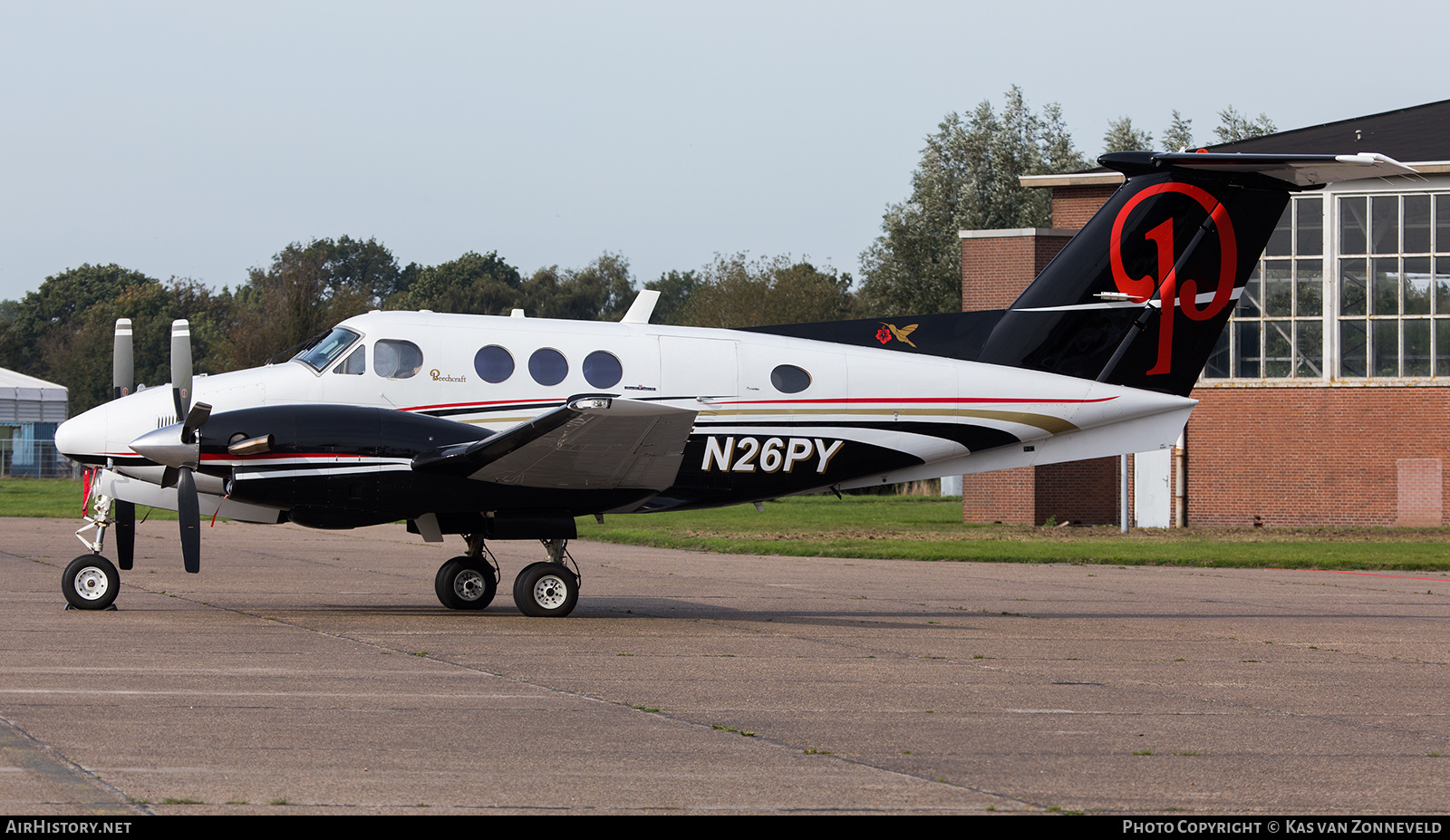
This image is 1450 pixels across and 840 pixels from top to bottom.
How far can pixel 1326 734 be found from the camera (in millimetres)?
8523

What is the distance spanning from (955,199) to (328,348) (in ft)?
193

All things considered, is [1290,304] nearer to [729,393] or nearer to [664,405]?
[729,393]

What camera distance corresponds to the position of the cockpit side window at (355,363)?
1467 centimetres

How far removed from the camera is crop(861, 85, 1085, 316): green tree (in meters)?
68.8

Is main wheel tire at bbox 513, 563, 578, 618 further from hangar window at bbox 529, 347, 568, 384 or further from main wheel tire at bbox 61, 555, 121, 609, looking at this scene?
main wheel tire at bbox 61, 555, 121, 609

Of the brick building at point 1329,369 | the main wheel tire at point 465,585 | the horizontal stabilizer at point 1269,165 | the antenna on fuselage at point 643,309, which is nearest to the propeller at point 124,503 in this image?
the main wheel tire at point 465,585

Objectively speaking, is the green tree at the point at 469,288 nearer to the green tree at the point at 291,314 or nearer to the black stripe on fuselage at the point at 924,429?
the green tree at the point at 291,314

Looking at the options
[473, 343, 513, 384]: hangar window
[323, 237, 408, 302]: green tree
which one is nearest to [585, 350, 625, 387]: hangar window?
[473, 343, 513, 384]: hangar window

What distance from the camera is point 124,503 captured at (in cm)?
1466

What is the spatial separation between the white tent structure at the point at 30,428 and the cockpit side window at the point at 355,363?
6659 centimetres
